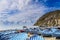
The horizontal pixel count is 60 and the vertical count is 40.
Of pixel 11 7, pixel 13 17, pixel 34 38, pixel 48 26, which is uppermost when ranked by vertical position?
pixel 11 7

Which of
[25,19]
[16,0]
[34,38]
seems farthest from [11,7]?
[34,38]

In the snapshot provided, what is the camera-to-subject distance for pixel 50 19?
2.59m

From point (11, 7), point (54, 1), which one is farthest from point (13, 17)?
point (54, 1)

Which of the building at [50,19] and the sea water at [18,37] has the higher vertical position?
the building at [50,19]

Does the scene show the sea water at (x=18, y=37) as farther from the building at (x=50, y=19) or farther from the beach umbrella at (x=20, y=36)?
the building at (x=50, y=19)

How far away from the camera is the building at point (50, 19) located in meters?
2.57

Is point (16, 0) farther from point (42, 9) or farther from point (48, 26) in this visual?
point (48, 26)

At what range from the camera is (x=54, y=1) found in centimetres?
265

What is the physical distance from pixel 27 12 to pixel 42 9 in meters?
0.27

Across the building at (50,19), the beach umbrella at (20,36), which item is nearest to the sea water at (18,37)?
the beach umbrella at (20,36)

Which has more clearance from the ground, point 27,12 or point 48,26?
point 27,12

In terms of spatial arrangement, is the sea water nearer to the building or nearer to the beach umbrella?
the beach umbrella

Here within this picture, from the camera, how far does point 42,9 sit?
2.68 m

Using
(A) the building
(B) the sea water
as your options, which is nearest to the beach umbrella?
(B) the sea water
